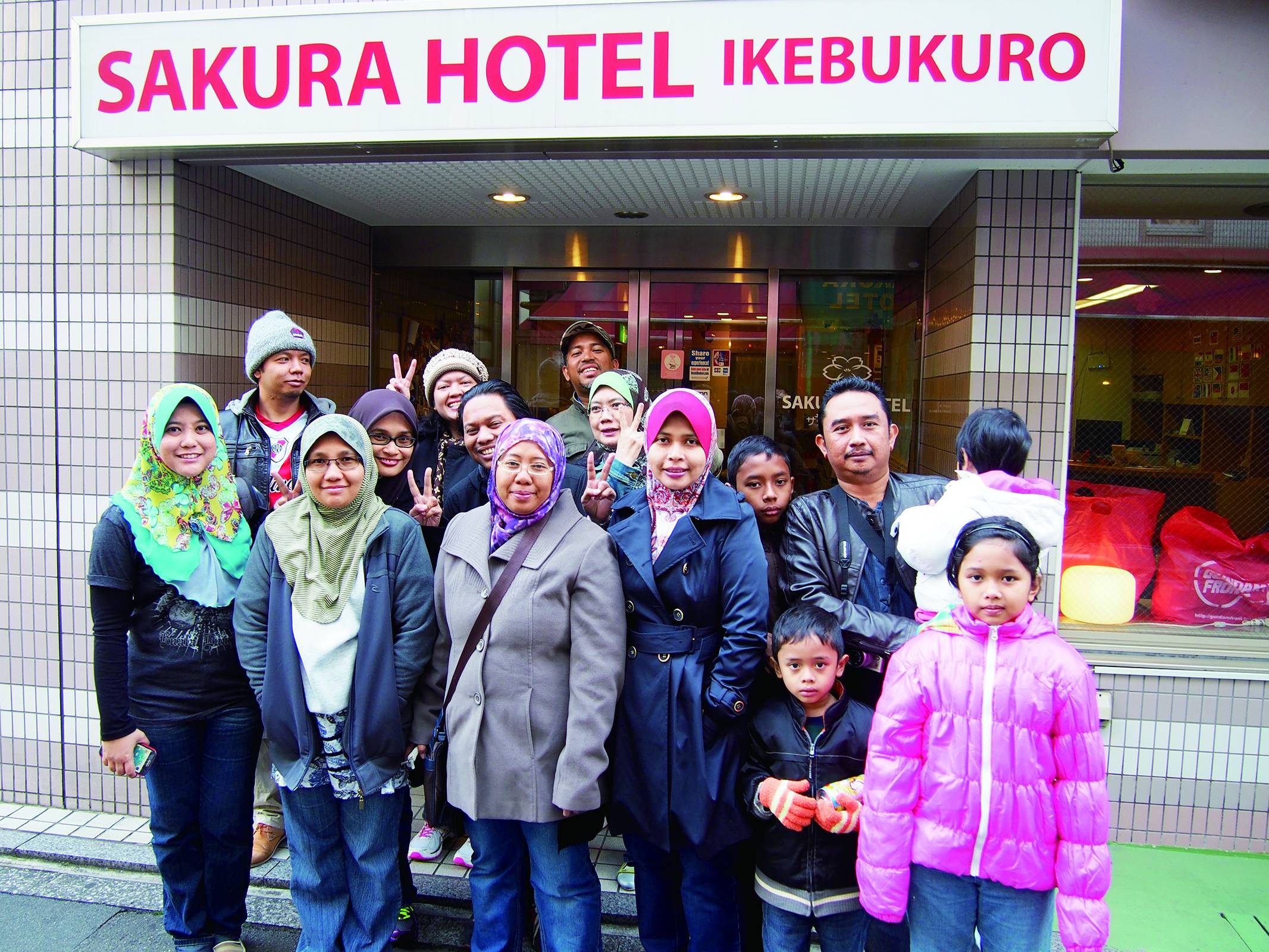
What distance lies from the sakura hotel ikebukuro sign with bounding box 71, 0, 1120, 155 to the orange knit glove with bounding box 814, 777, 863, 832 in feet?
7.96

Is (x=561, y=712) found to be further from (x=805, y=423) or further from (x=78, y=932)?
(x=805, y=423)

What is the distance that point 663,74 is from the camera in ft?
11.1

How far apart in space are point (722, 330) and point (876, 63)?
231cm

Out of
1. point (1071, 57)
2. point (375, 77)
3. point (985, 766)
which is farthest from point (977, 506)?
point (375, 77)

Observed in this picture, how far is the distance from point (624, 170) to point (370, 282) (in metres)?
2.37

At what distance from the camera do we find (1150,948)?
10.4ft

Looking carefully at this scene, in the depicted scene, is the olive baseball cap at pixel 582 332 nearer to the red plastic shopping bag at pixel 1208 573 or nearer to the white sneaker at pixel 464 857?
the white sneaker at pixel 464 857

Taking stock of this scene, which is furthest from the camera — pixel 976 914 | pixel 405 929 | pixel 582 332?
pixel 582 332

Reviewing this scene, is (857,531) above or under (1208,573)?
above

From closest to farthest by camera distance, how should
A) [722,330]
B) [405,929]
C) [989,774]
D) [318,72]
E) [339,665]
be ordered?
[989,774], [339,665], [405,929], [318,72], [722,330]

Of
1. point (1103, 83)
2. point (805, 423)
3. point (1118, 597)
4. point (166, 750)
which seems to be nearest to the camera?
point (166, 750)

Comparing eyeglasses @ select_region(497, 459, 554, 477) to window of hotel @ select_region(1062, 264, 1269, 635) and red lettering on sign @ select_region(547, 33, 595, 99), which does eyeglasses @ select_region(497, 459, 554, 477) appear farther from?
window of hotel @ select_region(1062, 264, 1269, 635)

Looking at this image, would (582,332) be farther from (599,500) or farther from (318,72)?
(318,72)

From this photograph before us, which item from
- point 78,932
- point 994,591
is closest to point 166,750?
point 78,932
